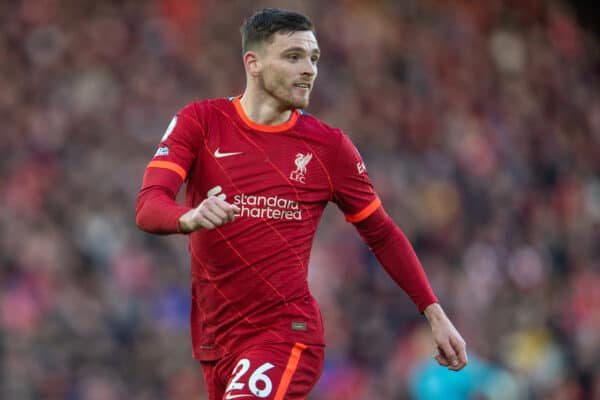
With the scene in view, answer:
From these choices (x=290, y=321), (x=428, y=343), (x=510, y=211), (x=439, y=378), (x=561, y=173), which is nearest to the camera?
(x=290, y=321)

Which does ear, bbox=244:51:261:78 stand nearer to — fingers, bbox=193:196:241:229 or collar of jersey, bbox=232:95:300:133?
collar of jersey, bbox=232:95:300:133

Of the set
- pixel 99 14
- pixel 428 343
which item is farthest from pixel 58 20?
pixel 428 343

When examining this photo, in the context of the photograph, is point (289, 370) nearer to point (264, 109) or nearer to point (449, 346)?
point (449, 346)

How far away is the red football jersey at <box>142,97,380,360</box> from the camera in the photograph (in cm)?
504

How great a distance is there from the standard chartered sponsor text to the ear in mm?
548

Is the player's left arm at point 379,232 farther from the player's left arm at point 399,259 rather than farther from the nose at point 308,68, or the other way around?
the nose at point 308,68

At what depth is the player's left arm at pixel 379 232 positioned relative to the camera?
520cm

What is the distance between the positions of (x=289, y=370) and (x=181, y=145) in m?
1.04

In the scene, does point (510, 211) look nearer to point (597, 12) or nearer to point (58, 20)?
point (58, 20)

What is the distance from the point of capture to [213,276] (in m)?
5.11

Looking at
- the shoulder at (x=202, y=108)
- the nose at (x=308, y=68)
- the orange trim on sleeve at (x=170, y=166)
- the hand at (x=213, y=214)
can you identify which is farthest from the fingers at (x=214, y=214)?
the nose at (x=308, y=68)

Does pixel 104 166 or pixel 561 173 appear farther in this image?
pixel 561 173

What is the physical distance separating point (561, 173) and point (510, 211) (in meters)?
1.45

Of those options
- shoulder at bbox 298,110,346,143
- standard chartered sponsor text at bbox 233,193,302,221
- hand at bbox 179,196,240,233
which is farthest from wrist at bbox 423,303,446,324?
hand at bbox 179,196,240,233
